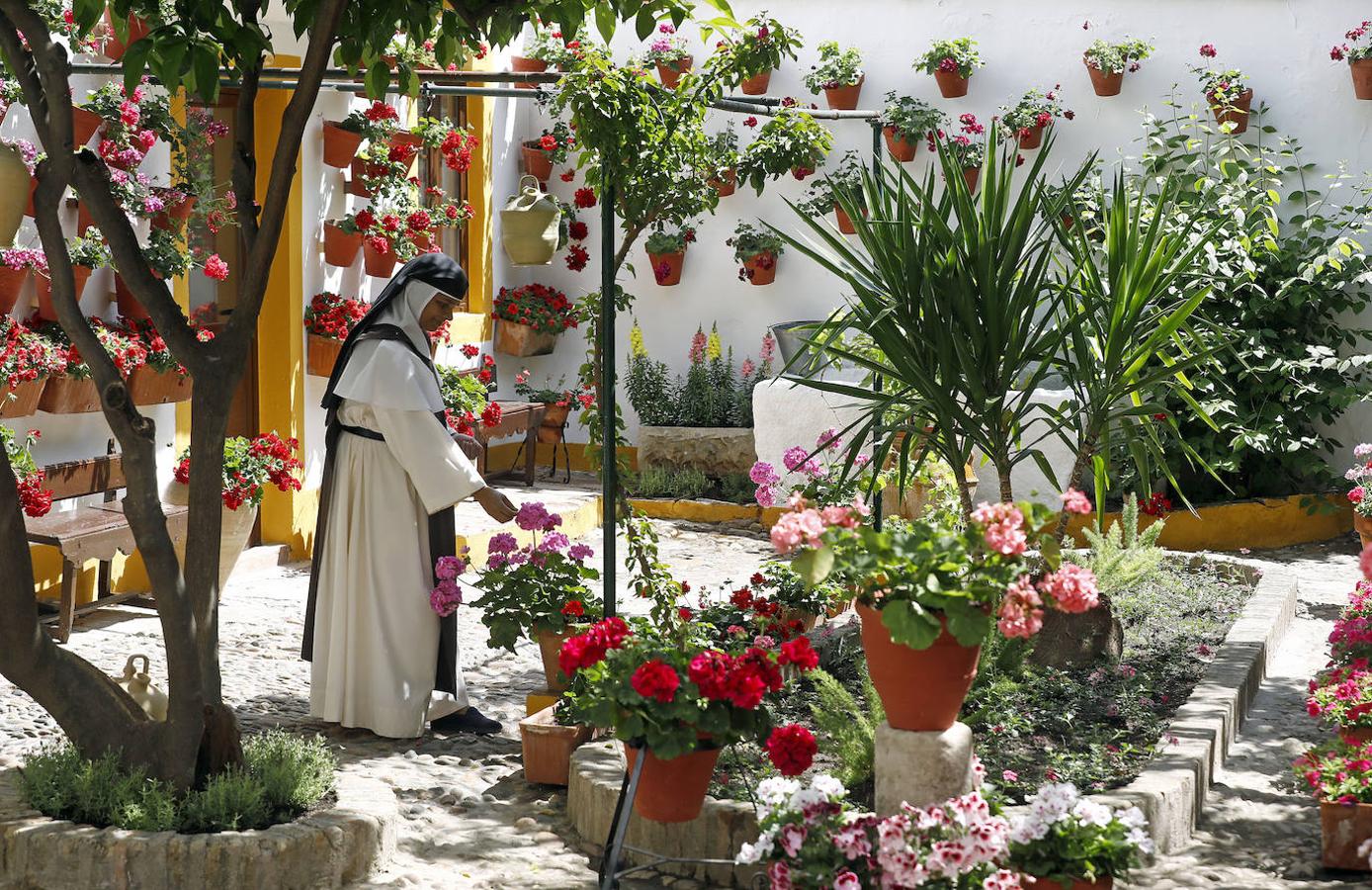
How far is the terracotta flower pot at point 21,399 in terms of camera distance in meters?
6.36

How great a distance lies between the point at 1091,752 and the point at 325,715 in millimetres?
2687

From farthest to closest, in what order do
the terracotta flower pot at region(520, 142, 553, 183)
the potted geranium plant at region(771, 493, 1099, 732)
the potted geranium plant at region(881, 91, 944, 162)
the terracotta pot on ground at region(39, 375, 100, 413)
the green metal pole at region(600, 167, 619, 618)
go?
the terracotta flower pot at region(520, 142, 553, 183) < the potted geranium plant at region(881, 91, 944, 162) < the terracotta pot on ground at region(39, 375, 100, 413) < the green metal pole at region(600, 167, 619, 618) < the potted geranium plant at region(771, 493, 1099, 732)

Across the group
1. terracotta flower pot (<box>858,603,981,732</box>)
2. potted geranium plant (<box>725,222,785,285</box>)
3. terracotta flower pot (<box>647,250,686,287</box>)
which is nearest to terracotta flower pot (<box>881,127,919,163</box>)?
potted geranium plant (<box>725,222,785,285</box>)

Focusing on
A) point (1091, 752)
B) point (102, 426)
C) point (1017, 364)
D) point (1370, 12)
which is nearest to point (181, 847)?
point (1091, 752)

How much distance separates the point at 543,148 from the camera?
36.8ft

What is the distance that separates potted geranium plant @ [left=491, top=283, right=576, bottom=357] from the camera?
11.2 metres

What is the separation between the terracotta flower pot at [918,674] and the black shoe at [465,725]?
2.43 m

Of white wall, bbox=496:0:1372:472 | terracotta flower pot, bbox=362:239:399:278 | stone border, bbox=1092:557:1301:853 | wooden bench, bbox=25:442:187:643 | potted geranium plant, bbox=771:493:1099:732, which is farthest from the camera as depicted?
white wall, bbox=496:0:1372:472

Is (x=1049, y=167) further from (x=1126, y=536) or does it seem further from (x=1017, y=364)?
(x=1017, y=364)

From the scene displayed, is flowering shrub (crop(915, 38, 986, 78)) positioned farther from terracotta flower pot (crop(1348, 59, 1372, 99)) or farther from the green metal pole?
the green metal pole

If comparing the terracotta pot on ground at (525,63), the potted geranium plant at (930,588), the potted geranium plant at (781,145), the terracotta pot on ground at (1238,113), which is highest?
the terracotta pot on ground at (525,63)

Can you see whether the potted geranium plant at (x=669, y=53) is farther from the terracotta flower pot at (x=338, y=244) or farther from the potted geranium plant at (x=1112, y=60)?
the terracotta flower pot at (x=338, y=244)

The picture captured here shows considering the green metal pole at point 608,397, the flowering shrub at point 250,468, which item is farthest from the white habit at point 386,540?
the flowering shrub at point 250,468

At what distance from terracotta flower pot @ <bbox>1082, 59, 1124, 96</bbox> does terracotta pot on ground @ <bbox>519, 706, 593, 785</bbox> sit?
22.9 ft
